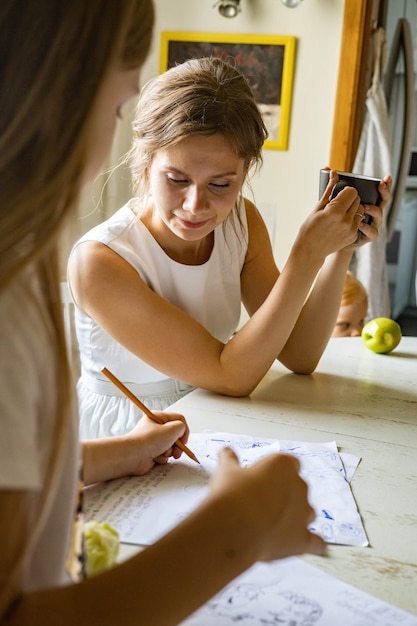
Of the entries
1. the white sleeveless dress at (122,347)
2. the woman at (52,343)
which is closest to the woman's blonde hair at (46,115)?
the woman at (52,343)

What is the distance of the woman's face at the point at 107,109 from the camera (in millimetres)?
564

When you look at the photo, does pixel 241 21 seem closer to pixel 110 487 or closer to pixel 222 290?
pixel 222 290

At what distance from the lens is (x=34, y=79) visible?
533 millimetres

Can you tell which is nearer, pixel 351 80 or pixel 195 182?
pixel 195 182

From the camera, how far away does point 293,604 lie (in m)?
0.74

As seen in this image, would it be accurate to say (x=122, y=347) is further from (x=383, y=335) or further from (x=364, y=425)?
(x=383, y=335)

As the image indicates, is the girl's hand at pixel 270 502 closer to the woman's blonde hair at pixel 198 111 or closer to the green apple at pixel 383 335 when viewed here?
the woman's blonde hair at pixel 198 111

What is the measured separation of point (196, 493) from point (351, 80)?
2606 millimetres

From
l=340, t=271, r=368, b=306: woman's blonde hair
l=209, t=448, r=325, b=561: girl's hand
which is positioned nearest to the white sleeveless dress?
l=340, t=271, r=368, b=306: woman's blonde hair

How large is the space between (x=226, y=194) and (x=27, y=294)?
3.02ft

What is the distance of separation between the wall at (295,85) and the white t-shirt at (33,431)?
106 inches

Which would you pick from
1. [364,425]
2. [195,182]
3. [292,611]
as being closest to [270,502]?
[292,611]

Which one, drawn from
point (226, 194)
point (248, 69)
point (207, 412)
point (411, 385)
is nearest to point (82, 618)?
point (207, 412)

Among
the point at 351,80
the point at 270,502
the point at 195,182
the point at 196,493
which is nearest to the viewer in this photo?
the point at 270,502
